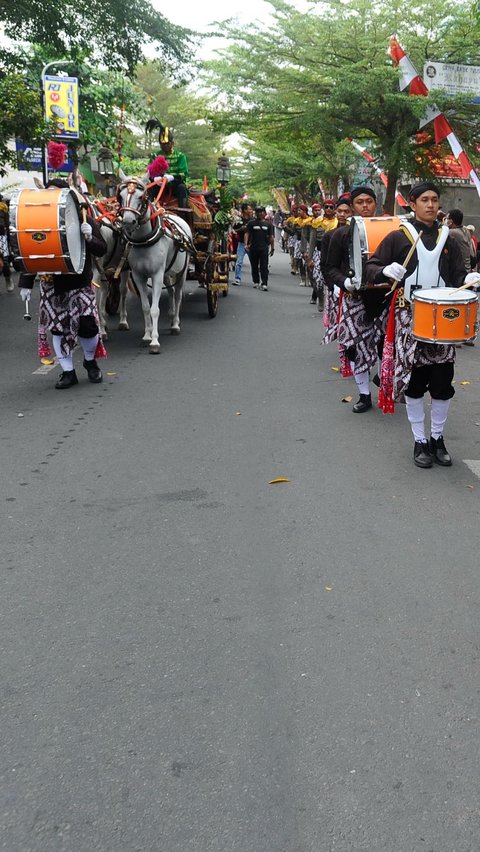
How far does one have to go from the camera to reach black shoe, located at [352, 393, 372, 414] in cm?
767

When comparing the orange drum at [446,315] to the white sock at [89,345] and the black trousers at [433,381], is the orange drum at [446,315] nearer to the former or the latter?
the black trousers at [433,381]

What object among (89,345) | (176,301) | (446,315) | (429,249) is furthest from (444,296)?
(176,301)

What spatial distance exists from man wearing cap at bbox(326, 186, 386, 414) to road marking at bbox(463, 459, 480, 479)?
156cm

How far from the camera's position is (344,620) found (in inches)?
148

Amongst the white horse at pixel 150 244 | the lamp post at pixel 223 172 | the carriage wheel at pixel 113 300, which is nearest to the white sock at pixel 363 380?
the white horse at pixel 150 244

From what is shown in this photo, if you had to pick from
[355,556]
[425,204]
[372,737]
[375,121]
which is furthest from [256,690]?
[375,121]

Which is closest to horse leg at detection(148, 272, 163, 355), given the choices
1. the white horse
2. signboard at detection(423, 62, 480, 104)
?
the white horse

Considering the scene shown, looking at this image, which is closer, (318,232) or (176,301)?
(176,301)

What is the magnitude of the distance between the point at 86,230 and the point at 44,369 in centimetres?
232

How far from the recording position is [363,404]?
7.71 meters

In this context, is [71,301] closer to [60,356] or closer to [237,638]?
[60,356]

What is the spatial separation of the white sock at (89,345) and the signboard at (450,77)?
12.9 metres

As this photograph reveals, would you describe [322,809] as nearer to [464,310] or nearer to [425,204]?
[464,310]

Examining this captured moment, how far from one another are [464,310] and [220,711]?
3.41 m
